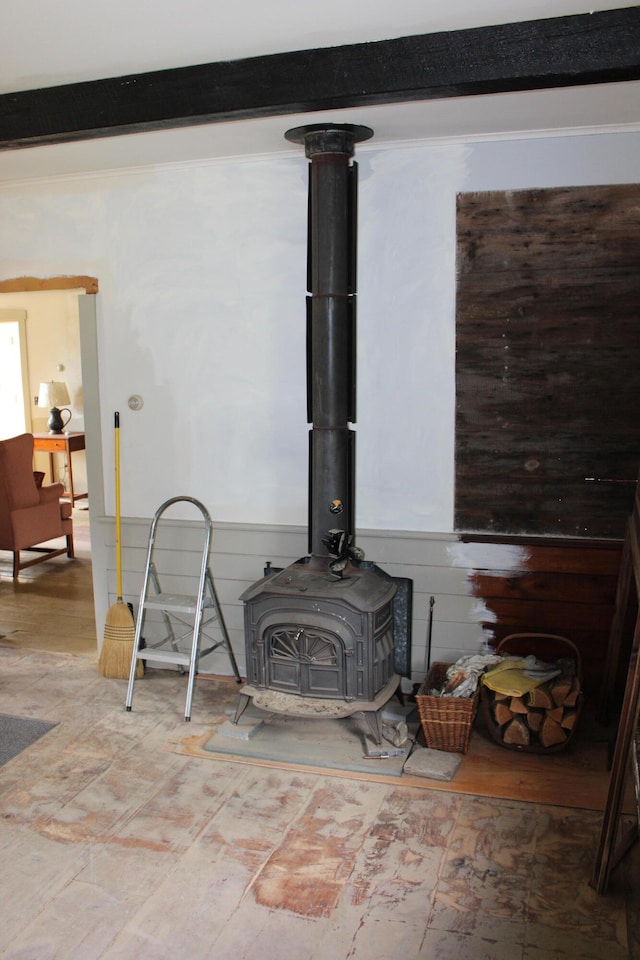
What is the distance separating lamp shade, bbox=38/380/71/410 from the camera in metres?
7.96

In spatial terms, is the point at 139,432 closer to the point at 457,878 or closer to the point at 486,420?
the point at 486,420

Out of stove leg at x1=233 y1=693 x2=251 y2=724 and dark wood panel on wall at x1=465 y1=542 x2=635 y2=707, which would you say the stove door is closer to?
stove leg at x1=233 y1=693 x2=251 y2=724

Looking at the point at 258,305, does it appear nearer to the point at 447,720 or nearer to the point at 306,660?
the point at 306,660

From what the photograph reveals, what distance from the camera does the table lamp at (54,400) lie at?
7.77 metres

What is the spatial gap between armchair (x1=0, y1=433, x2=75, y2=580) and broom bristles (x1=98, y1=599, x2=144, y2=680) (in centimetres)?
201

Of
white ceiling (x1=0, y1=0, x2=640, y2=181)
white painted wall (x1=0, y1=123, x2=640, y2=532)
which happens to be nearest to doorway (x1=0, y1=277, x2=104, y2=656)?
white painted wall (x1=0, y1=123, x2=640, y2=532)

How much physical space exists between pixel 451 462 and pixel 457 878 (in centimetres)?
178

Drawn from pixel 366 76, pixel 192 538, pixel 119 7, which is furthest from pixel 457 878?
pixel 119 7

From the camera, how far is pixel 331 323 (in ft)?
11.5

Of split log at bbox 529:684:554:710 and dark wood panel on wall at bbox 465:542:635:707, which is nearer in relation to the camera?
split log at bbox 529:684:554:710

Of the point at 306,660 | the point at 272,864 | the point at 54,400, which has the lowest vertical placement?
the point at 272,864

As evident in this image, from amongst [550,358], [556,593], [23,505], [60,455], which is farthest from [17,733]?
[60,455]

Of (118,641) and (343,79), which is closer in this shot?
(343,79)

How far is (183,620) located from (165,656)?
455mm
